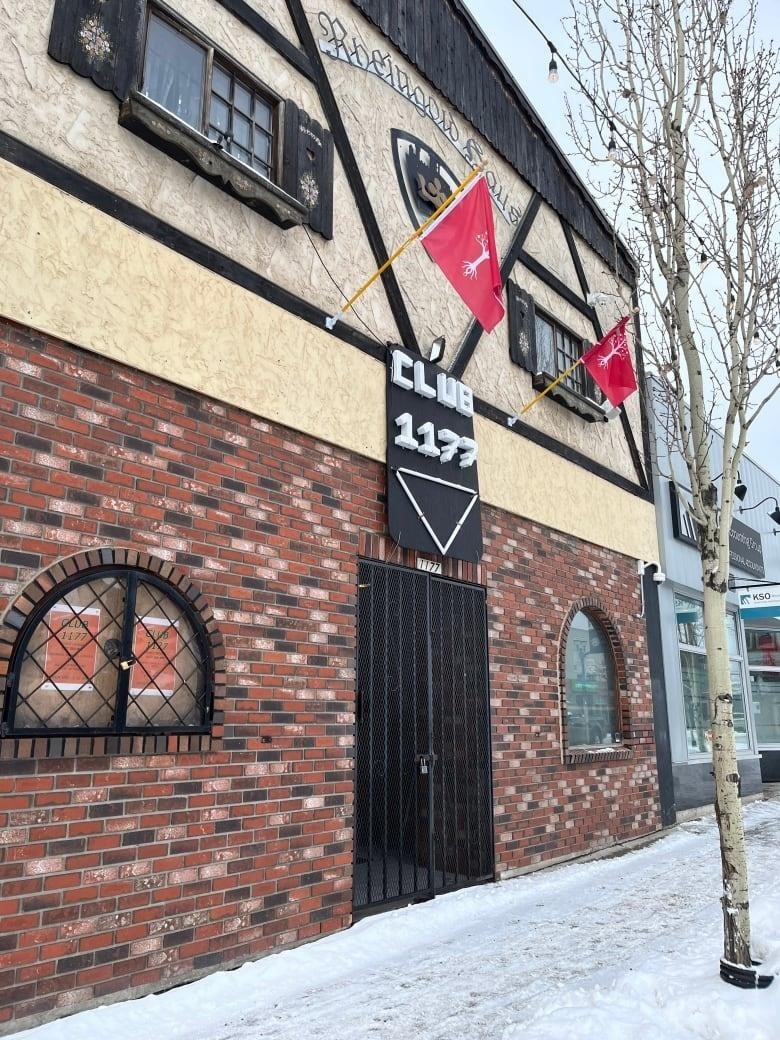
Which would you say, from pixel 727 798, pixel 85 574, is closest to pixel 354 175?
pixel 85 574

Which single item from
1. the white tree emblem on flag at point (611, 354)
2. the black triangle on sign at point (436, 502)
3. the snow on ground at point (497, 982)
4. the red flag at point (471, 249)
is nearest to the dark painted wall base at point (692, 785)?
the snow on ground at point (497, 982)

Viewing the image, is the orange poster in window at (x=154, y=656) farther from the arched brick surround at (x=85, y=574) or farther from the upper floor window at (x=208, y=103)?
the upper floor window at (x=208, y=103)

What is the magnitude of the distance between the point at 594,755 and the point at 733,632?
6.61 m

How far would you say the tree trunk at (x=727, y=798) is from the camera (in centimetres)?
399

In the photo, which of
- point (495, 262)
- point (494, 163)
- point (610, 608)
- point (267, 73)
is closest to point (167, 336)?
point (267, 73)

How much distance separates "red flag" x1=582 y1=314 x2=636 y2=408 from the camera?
8.00 meters

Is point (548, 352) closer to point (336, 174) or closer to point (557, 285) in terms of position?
point (557, 285)

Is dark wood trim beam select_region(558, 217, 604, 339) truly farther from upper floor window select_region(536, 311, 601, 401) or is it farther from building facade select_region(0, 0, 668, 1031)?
building facade select_region(0, 0, 668, 1031)

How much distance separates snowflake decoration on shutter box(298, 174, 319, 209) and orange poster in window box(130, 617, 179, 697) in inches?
126

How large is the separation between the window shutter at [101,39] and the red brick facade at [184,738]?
1.62m

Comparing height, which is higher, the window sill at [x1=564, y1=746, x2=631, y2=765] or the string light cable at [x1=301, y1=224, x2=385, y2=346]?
the string light cable at [x1=301, y1=224, x2=385, y2=346]

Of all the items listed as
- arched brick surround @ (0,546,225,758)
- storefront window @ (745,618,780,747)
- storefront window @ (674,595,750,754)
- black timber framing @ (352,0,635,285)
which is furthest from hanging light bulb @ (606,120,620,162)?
storefront window @ (745,618,780,747)

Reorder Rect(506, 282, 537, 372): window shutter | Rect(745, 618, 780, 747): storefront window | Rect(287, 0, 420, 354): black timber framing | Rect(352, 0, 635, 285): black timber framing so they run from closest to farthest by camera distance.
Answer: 1. Rect(287, 0, 420, 354): black timber framing
2. Rect(352, 0, 635, 285): black timber framing
3. Rect(506, 282, 537, 372): window shutter
4. Rect(745, 618, 780, 747): storefront window

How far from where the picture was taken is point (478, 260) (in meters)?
5.90
